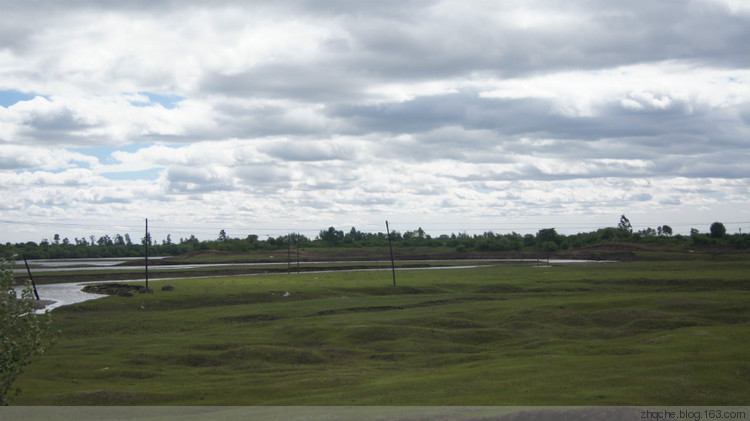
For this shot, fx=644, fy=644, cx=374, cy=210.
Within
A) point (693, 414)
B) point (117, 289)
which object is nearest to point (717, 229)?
point (117, 289)

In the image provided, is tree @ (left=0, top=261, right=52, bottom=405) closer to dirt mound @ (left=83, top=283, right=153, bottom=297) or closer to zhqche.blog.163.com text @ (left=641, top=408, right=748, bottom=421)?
zhqche.blog.163.com text @ (left=641, top=408, right=748, bottom=421)

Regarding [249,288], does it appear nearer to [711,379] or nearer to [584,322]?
[584,322]

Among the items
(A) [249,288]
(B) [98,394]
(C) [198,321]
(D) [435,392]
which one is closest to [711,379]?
(D) [435,392]

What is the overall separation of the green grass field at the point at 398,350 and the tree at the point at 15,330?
13.6 feet

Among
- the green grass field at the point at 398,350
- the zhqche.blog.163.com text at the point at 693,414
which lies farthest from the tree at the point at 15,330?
the zhqche.blog.163.com text at the point at 693,414

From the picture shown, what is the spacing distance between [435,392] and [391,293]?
46.9 meters

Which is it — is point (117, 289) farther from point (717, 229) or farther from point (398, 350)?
point (717, 229)

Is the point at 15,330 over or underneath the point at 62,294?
over

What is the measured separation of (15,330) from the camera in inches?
743

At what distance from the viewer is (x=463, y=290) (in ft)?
222

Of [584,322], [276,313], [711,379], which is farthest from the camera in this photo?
[276,313]

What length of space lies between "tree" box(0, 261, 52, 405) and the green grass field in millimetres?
4154

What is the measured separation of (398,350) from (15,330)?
19.6 meters

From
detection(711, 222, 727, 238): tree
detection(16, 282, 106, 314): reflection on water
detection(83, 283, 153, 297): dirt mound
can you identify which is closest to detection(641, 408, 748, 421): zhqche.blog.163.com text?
detection(16, 282, 106, 314): reflection on water
